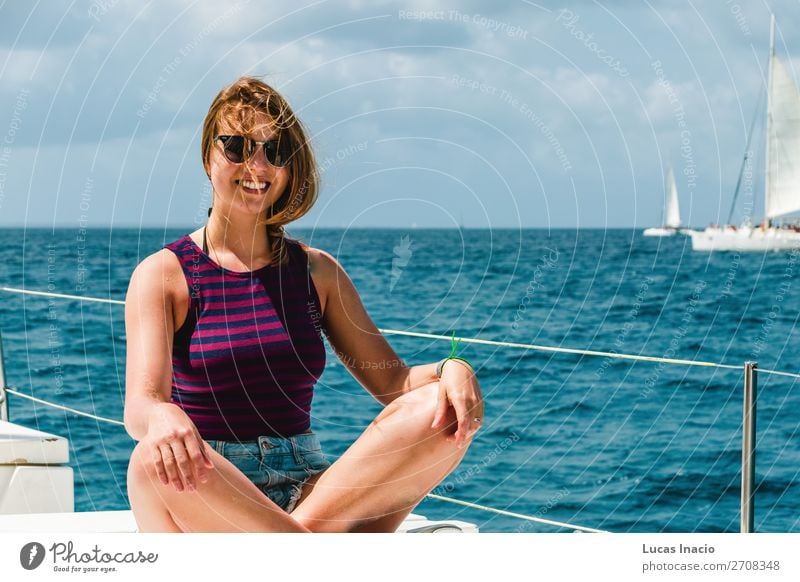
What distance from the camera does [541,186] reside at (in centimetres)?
187

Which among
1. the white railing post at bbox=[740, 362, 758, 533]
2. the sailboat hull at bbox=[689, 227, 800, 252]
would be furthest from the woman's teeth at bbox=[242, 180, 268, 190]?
the sailboat hull at bbox=[689, 227, 800, 252]

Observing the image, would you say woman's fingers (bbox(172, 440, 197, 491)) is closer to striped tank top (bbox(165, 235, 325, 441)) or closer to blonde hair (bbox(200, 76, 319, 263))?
striped tank top (bbox(165, 235, 325, 441))

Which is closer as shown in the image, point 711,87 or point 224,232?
point 224,232

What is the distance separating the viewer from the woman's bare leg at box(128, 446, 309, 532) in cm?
135

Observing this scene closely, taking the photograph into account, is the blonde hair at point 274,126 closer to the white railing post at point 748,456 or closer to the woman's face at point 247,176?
the woman's face at point 247,176

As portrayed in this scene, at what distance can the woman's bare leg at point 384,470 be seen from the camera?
1.47 metres

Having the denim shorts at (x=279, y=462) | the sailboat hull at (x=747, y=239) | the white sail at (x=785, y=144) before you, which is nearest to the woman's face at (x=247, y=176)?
the denim shorts at (x=279, y=462)

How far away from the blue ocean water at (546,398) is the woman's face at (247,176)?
142 mm

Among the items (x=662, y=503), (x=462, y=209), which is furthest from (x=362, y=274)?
(x=462, y=209)

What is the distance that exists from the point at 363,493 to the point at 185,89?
2.46 ft

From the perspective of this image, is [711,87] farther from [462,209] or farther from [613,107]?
[462,209]

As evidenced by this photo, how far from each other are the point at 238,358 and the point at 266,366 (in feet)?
0.13

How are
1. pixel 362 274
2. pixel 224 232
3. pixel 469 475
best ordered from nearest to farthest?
1. pixel 224 232
2. pixel 469 475
3. pixel 362 274

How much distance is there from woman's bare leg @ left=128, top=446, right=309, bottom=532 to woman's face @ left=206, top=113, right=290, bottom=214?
1.31 ft
